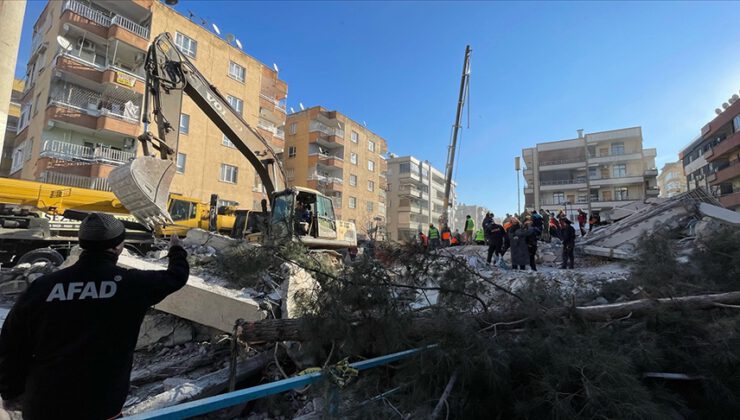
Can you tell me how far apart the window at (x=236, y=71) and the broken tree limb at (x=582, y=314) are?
27.0 metres

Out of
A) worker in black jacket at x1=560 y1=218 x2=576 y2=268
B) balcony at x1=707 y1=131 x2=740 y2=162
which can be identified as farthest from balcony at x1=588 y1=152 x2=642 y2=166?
worker in black jacket at x1=560 y1=218 x2=576 y2=268

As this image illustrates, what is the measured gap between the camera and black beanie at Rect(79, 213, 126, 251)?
1.84 metres

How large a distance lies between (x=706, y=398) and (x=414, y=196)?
52532 mm

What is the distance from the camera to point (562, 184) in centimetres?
4725

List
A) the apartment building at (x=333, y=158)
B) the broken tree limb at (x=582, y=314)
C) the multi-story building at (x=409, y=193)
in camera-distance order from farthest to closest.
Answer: the multi-story building at (x=409, y=193)
the apartment building at (x=333, y=158)
the broken tree limb at (x=582, y=314)

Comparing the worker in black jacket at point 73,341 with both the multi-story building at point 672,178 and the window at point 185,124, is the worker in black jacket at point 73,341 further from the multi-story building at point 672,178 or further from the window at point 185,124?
the multi-story building at point 672,178

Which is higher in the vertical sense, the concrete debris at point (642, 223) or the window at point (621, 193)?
the window at point (621, 193)

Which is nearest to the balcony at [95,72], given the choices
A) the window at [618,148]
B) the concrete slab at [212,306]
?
the concrete slab at [212,306]

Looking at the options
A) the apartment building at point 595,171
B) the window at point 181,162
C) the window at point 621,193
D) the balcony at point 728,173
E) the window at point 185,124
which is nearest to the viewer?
the window at point 181,162

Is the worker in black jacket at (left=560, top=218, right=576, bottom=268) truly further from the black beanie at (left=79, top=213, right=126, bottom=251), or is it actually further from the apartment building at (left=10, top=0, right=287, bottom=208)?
the apartment building at (left=10, top=0, right=287, bottom=208)

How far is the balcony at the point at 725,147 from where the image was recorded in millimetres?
30195

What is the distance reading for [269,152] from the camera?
10.3 metres

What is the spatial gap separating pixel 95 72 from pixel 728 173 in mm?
46268

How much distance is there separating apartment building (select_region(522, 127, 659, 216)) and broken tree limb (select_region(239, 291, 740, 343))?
4390 cm
